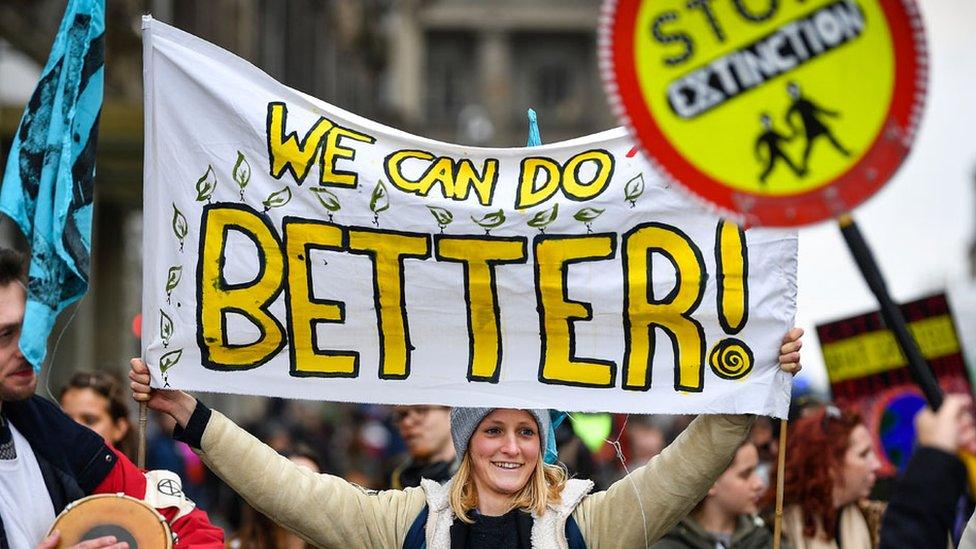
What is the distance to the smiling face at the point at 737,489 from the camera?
5.89 m

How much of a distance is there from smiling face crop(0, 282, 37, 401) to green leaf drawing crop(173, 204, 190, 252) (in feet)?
1.85

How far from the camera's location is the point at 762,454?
737 centimetres

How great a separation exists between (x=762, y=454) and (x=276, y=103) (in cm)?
346

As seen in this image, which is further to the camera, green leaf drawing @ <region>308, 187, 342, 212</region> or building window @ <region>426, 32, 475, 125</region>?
building window @ <region>426, 32, 475, 125</region>

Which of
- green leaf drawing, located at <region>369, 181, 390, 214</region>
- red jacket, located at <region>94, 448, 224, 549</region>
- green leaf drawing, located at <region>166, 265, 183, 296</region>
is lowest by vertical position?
red jacket, located at <region>94, 448, 224, 549</region>

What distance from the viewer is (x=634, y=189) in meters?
4.69

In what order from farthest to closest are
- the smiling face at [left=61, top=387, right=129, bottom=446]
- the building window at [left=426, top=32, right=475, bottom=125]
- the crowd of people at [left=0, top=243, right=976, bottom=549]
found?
the building window at [left=426, top=32, right=475, bottom=125]
the smiling face at [left=61, top=387, right=129, bottom=446]
the crowd of people at [left=0, top=243, right=976, bottom=549]

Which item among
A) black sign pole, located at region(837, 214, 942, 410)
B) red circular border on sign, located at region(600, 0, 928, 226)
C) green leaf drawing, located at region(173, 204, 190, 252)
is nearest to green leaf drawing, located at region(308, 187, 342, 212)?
green leaf drawing, located at region(173, 204, 190, 252)

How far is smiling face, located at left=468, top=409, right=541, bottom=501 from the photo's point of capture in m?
4.42

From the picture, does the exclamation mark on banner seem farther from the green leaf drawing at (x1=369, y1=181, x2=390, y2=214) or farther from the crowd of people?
the green leaf drawing at (x1=369, y1=181, x2=390, y2=214)

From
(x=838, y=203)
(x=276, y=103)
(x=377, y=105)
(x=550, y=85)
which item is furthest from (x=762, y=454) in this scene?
(x=550, y=85)

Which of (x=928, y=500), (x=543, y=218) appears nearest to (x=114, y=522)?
(x=543, y=218)

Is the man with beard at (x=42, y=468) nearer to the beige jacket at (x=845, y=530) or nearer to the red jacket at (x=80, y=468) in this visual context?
the red jacket at (x=80, y=468)

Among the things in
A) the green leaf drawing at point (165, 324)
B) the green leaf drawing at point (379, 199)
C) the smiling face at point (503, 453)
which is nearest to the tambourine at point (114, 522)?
the green leaf drawing at point (165, 324)
